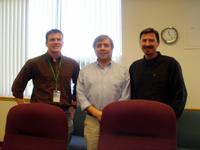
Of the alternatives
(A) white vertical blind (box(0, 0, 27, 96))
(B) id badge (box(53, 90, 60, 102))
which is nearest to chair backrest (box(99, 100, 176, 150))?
(B) id badge (box(53, 90, 60, 102))

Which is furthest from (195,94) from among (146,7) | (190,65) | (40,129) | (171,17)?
(40,129)

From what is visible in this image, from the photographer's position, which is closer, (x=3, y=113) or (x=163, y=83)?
(x=163, y=83)

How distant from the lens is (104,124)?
5.53 ft

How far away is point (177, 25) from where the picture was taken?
12.5 feet

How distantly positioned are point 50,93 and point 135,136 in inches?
47.1

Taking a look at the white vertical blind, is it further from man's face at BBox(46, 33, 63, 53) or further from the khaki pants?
the khaki pants

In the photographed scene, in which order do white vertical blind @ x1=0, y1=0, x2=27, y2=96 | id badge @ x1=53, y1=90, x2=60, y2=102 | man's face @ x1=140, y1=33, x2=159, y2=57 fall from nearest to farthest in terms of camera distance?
man's face @ x1=140, y1=33, x2=159, y2=57
id badge @ x1=53, y1=90, x2=60, y2=102
white vertical blind @ x1=0, y1=0, x2=27, y2=96

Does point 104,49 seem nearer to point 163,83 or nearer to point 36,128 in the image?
point 163,83

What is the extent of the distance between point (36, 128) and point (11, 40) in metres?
3.38

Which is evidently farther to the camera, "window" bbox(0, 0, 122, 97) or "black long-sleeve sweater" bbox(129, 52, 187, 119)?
"window" bbox(0, 0, 122, 97)

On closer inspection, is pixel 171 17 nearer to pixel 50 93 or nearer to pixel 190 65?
pixel 190 65

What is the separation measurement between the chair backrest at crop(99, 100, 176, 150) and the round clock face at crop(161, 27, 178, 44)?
7.85ft

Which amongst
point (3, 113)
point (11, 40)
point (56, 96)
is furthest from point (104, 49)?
point (3, 113)

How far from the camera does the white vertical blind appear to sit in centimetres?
471
